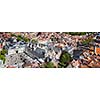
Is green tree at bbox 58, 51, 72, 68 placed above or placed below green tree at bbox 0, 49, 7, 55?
below

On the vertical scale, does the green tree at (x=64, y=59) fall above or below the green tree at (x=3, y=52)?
below
